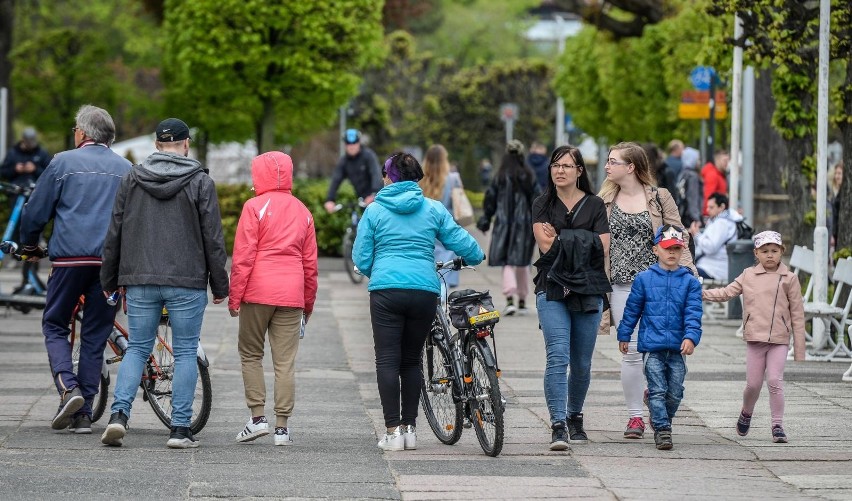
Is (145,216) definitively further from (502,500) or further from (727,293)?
(727,293)

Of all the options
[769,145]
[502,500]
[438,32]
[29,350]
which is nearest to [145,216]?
[502,500]

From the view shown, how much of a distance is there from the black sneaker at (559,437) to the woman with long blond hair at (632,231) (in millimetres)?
733

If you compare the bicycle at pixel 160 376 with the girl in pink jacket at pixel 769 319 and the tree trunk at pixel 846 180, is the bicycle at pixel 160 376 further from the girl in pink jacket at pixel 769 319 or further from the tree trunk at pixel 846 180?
the tree trunk at pixel 846 180

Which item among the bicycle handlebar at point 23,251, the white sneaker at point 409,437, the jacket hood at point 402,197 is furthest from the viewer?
the bicycle handlebar at point 23,251

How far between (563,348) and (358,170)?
11.7 meters

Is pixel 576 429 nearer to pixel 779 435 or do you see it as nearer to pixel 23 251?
pixel 779 435

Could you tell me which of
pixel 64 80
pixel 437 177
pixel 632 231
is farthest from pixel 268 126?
pixel 632 231

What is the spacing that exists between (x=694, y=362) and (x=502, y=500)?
6531 millimetres

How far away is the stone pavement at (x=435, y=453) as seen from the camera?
7688mm

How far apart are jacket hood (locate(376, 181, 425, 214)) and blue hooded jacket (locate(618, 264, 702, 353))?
4.49ft

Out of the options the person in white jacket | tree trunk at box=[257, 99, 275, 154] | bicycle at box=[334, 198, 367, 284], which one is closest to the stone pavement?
the person in white jacket

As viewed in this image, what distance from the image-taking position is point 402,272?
8.77 metres

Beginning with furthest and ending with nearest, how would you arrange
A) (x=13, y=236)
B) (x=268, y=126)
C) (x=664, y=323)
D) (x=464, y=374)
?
(x=268, y=126), (x=13, y=236), (x=664, y=323), (x=464, y=374)

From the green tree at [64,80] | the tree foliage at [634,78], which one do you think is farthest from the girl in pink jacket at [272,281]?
the green tree at [64,80]
